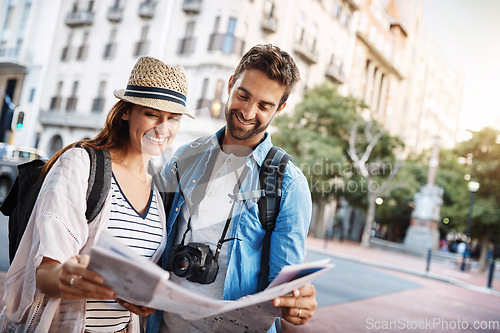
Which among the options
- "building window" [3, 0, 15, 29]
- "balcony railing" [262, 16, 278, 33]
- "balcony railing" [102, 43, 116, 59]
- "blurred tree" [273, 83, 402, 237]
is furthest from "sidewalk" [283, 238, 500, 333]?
"building window" [3, 0, 15, 29]

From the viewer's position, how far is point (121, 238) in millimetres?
1566

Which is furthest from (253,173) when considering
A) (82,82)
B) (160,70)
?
(82,82)

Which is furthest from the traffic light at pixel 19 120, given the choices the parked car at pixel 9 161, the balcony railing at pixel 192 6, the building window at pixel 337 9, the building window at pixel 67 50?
the building window at pixel 337 9

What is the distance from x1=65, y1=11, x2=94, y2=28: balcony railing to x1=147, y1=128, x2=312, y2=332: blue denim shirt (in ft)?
81.8

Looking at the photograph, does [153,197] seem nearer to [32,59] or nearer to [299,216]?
[299,216]

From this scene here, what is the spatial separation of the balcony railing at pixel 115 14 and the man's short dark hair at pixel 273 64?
23.5 metres

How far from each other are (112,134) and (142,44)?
22362 mm

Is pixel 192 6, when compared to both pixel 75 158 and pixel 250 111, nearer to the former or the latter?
pixel 250 111

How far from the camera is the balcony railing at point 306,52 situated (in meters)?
24.1

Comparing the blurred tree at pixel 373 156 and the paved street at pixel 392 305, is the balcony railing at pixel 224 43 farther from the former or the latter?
the paved street at pixel 392 305

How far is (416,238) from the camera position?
26.0 meters

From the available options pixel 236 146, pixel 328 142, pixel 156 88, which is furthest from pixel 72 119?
pixel 156 88

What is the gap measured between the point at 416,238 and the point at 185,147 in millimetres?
26512

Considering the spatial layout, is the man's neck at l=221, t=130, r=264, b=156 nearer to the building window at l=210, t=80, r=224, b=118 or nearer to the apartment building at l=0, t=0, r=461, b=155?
the apartment building at l=0, t=0, r=461, b=155
